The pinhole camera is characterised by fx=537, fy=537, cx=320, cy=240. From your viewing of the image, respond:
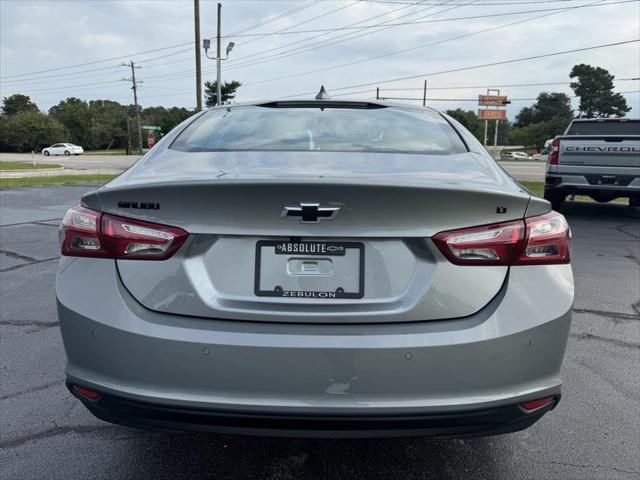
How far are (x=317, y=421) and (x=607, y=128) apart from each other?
36.5ft

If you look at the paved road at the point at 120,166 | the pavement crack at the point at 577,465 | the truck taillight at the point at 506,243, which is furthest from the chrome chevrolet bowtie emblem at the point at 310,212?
the paved road at the point at 120,166

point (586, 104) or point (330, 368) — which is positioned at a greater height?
point (586, 104)

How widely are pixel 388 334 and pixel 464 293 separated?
293 millimetres

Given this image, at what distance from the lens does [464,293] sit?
5.91 feet

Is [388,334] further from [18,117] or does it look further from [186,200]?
[18,117]

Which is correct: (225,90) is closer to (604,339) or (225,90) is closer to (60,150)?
(60,150)

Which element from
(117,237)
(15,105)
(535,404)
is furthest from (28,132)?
(535,404)

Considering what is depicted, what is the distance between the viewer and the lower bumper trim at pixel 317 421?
1.78 meters

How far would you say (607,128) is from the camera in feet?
35.5

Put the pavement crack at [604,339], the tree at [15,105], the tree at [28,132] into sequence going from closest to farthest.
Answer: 1. the pavement crack at [604,339]
2. the tree at [28,132]
3. the tree at [15,105]

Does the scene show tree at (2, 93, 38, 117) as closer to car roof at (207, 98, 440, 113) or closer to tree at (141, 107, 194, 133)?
tree at (141, 107, 194, 133)

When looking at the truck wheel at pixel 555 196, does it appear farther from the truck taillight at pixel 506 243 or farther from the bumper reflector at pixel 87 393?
the bumper reflector at pixel 87 393

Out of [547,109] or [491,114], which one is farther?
[547,109]

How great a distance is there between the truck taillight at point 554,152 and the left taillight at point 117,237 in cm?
922
